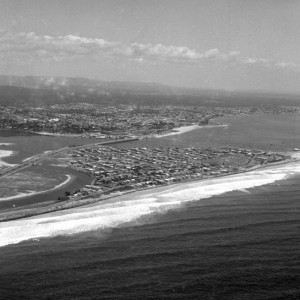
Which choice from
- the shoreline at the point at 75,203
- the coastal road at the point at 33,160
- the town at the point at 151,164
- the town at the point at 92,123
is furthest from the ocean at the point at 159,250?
the town at the point at 92,123

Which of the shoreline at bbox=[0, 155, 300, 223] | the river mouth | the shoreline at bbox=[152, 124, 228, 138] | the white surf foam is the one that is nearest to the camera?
the white surf foam

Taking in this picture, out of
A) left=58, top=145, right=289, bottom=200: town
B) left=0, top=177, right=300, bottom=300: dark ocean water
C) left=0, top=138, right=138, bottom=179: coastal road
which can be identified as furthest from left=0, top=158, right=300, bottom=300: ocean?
left=0, top=138, right=138, bottom=179: coastal road

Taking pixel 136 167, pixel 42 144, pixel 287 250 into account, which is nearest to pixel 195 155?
pixel 136 167

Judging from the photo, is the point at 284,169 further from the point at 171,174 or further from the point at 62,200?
the point at 62,200

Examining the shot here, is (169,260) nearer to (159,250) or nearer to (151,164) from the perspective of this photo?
(159,250)

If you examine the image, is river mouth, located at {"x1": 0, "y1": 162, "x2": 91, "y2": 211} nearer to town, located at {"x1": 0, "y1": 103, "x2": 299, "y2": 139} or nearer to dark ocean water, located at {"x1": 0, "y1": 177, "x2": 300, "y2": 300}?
dark ocean water, located at {"x1": 0, "y1": 177, "x2": 300, "y2": 300}
